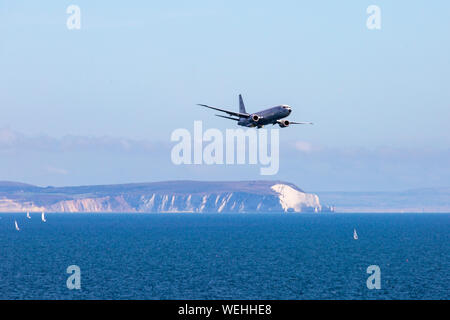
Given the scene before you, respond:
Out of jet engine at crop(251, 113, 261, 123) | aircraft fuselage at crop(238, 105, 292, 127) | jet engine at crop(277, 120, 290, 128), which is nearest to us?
aircraft fuselage at crop(238, 105, 292, 127)

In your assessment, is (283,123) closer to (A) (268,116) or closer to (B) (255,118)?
(A) (268,116)

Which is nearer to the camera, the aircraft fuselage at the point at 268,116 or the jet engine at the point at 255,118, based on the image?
the aircraft fuselage at the point at 268,116

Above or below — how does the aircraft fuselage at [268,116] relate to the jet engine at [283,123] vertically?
above

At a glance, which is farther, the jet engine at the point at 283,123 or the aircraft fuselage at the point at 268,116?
the jet engine at the point at 283,123

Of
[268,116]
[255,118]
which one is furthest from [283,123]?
[255,118]

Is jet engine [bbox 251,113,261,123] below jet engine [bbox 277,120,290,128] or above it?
above

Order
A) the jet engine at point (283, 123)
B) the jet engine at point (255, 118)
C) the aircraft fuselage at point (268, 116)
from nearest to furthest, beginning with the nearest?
1. the aircraft fuselage at point (268, 116)
2. the jet engine at point (283, 123)
3. the jet engine at point (255, 118)

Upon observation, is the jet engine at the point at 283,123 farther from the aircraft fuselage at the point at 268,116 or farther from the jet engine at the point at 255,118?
the jet engine at the point at 255,118

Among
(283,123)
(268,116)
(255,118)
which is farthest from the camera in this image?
(255,118)

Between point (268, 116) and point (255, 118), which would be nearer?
point (268, 116)

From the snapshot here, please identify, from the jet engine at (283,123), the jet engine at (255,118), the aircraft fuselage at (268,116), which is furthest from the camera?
the jet engine at (255,118)

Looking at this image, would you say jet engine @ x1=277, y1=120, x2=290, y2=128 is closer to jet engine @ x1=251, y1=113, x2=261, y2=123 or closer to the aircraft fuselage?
the aircraft fuselage

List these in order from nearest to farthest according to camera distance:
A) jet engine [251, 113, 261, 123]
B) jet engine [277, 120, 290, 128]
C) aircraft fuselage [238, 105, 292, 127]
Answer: aircraft fuselage [238, 105, 292, 127], jet engine [277, 120, 290, 128], jet engine [251, 113, 261, 123]
